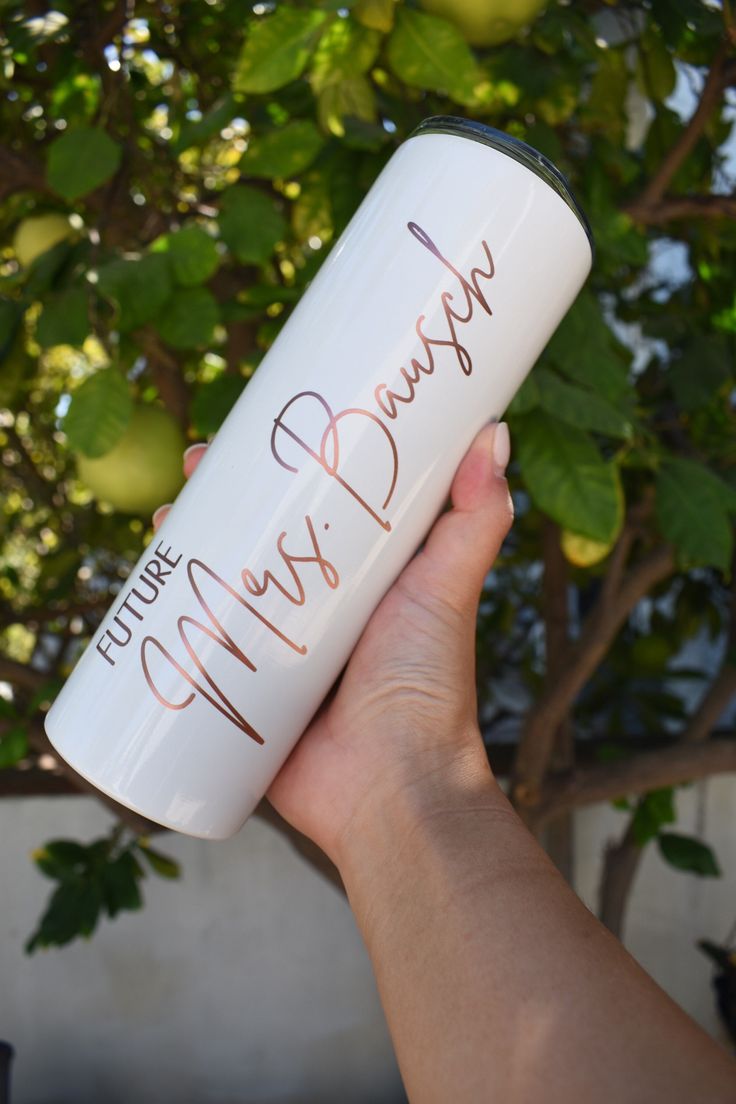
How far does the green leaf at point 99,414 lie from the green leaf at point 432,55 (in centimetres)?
29

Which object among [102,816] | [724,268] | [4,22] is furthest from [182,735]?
[102,816]

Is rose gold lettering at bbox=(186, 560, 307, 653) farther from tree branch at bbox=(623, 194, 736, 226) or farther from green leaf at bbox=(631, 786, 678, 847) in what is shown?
green leaf at bbox=(631, 786, 678, 847)

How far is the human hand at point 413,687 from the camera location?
23.9 inches

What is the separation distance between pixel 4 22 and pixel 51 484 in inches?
38.9

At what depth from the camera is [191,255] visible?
70cm

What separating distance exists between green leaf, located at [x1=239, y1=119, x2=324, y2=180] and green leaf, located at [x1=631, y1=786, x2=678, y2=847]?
875mm

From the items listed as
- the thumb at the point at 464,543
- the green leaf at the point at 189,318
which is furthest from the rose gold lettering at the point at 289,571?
the green leaf at the point at 189,318

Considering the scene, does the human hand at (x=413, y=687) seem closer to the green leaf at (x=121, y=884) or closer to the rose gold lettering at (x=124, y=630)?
the rose gold lettering at (x=124, y=630)

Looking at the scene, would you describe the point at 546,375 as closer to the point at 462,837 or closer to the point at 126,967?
the point at 462,837

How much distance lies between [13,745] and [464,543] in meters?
0.57

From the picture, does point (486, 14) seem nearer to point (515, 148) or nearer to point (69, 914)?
Answer: point (515, 148)

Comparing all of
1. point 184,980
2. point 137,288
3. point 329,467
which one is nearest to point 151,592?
point 329,467

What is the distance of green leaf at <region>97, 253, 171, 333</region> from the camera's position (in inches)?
26.7

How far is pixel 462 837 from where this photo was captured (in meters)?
0.52
